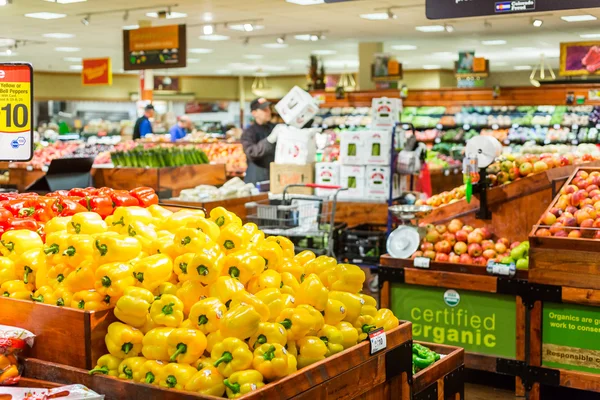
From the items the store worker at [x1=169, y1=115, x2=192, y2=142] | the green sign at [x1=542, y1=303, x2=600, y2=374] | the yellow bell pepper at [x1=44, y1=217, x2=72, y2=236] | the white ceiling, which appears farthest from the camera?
the store worker at [x1=169, y1=115, x2=192, y2=142]


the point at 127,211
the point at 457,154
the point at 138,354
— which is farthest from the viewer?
the point at 457,154

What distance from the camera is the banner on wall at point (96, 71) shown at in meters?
16.2

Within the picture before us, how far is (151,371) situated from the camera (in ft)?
7.83

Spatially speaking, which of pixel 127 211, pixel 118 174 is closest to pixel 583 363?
pixel 127 211

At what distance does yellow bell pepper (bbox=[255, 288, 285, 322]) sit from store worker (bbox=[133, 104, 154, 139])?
11.5 metres

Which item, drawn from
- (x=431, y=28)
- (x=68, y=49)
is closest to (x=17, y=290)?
(x=431, y=28)

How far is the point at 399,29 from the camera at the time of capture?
14.3 meters

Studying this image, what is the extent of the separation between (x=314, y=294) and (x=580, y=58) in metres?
12.0

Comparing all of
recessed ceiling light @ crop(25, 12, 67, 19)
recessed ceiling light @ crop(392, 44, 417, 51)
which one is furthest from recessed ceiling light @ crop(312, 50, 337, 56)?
recessed ceiling light @ crop(25, 12, 67, 19)

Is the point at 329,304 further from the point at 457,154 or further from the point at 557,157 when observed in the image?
the point at 457,154

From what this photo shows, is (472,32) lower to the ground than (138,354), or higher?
higher

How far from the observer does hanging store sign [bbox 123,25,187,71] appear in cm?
1101

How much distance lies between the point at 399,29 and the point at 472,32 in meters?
1.43

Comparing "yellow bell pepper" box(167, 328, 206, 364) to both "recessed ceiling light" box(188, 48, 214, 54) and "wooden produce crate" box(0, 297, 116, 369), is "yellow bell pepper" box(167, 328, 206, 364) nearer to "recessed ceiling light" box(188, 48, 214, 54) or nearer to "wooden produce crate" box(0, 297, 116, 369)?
"wooden produce crate" box(0, 297, 116, 369)
